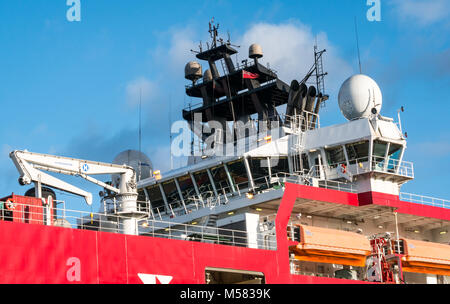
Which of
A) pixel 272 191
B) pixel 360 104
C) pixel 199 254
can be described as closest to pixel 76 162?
pixel 199 254

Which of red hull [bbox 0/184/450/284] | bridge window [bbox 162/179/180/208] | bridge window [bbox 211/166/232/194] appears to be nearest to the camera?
red hull [bbox 0/184/450/284]

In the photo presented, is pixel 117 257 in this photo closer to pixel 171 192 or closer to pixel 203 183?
pixel 203 183

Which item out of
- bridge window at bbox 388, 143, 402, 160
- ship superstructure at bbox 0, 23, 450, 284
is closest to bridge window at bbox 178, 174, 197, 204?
ship superstructure at bbox 0, 23, 450, 284

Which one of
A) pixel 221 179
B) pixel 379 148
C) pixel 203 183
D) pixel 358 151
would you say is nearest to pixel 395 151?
pixel 379 148

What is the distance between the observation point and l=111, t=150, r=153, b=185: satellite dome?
171 ft

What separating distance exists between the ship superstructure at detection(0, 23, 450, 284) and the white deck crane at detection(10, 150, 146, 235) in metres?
0.06

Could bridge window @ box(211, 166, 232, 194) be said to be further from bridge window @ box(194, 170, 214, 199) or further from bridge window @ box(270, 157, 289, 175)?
bridge window @ box(270, 157, 289, 175)

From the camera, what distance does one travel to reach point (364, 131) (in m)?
44.4

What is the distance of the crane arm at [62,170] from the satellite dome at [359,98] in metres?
15.4

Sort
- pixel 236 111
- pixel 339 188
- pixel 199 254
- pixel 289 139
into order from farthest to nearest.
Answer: pixel 236 111 → pixel 289 139 → pixel 339 188 → pixel 199 254

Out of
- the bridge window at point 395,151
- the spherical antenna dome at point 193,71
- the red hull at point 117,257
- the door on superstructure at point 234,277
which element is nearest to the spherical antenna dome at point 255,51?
the spherical antenna dome at point 193,71

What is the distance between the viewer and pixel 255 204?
4141 cm

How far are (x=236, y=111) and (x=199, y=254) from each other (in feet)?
74.3

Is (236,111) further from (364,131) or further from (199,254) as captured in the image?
(199,254)
